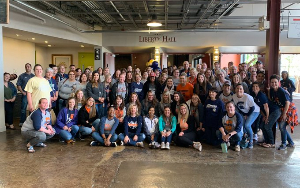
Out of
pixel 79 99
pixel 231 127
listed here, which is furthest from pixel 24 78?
pixel 231 127

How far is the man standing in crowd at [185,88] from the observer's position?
6.49 m

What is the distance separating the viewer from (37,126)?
17.1 ft

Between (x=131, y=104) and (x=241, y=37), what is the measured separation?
8870 mm

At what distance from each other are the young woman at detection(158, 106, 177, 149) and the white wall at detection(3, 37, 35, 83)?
747 cm

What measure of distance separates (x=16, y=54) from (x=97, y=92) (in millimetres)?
6297

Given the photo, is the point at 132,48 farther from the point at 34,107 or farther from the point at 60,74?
the point at 34,107

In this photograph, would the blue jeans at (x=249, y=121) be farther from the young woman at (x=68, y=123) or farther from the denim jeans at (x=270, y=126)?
the young woman at (x=68, y=123)

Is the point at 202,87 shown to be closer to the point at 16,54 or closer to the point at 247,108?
the point at 247,108

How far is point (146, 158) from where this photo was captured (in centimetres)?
494

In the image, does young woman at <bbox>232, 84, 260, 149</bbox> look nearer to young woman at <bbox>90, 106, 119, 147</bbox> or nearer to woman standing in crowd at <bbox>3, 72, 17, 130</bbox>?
young woman at <bbox>90, 106, 119, 147</bbox>

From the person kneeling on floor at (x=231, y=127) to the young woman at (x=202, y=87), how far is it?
95 cm

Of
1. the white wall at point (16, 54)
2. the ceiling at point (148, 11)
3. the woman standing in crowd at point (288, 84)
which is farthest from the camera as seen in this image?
the white wall at point (16, 54)

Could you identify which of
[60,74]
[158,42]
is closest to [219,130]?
[60,74]

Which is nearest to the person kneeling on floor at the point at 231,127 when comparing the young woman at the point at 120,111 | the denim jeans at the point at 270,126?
the denim jeans at the point at 270,126
